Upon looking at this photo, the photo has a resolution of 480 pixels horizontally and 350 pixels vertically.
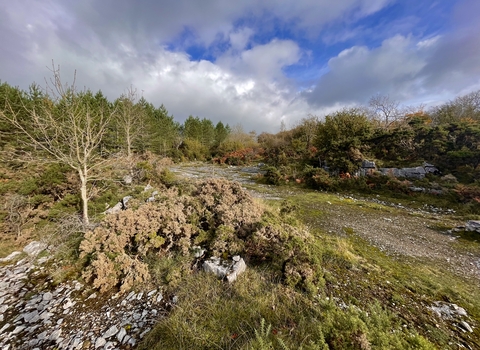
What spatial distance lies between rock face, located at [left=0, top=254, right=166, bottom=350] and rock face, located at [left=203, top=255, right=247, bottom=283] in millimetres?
980

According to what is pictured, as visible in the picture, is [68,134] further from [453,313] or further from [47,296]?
[453,313]

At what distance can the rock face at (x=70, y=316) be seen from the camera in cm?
266

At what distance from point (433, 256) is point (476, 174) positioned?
8963mm

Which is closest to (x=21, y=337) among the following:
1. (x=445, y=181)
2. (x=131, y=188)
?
A: (x=131, y=188)

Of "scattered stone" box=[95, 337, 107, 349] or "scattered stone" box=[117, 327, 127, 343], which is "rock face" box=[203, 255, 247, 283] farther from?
"scattered stone" box=[95, 337, 107, 349]

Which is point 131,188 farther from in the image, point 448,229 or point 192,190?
point 448,229

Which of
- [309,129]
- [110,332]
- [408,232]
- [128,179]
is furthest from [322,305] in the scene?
[309,129]

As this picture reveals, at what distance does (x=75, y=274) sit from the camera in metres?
4.00

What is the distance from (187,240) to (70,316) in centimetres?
217

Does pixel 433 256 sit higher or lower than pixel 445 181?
lower

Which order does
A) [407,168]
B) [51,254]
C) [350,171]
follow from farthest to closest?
[350,171]
[407,168]
[51,254]

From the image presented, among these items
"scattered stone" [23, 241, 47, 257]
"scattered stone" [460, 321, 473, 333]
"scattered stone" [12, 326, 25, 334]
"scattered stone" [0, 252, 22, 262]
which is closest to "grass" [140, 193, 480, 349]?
"scattered stone" [460, 321, 473, 333]

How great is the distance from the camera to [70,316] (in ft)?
10.0

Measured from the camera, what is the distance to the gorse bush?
365 centimetres
